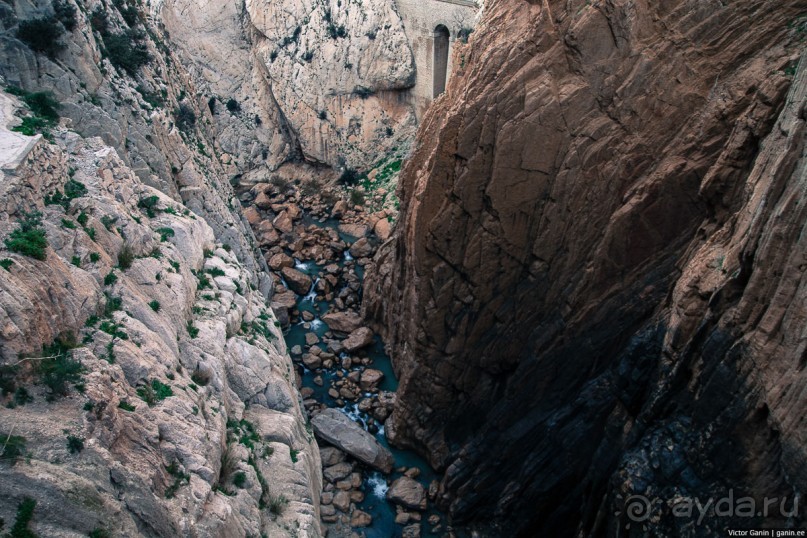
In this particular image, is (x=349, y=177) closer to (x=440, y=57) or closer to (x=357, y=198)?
(x=357, y=198)

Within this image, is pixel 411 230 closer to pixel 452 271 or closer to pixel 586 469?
pixel 452 271

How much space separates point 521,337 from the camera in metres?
18.6

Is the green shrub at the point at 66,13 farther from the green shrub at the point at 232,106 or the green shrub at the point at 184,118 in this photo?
the green shrub at the point at 232,106

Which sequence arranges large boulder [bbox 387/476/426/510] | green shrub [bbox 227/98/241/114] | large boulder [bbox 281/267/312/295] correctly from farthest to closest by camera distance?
green shrub [bbox 227/98/241/114], large boulder [bbox 281/267/312/295], large boulder [bbox 387/476/426/510]

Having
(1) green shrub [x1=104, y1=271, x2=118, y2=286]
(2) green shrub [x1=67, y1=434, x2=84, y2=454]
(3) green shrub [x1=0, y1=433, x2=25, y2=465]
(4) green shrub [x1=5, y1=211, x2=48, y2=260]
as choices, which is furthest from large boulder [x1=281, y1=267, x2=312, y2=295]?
(3) green shrub [x1=0, y1=433, x2=25, y2=465]

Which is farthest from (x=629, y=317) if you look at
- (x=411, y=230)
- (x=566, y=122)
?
(x=411, y=230)

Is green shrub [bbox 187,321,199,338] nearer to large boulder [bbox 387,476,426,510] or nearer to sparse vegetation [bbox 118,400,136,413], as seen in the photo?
sparse vegetation [bbox 118,400,136,413]

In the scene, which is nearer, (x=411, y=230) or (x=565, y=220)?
(x=565, y=220)

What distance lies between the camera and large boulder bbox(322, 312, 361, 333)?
27500 millimetres

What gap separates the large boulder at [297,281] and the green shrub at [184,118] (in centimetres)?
887

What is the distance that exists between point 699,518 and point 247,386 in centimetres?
1084

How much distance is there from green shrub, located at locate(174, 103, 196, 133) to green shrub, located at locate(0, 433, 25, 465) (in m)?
18.4

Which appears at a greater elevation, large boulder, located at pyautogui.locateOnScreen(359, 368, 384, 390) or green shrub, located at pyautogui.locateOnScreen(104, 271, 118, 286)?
green shrub, located at pyautogui.locateOnScreen(104, 271, 118, 286)

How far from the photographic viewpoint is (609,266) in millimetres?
16266
